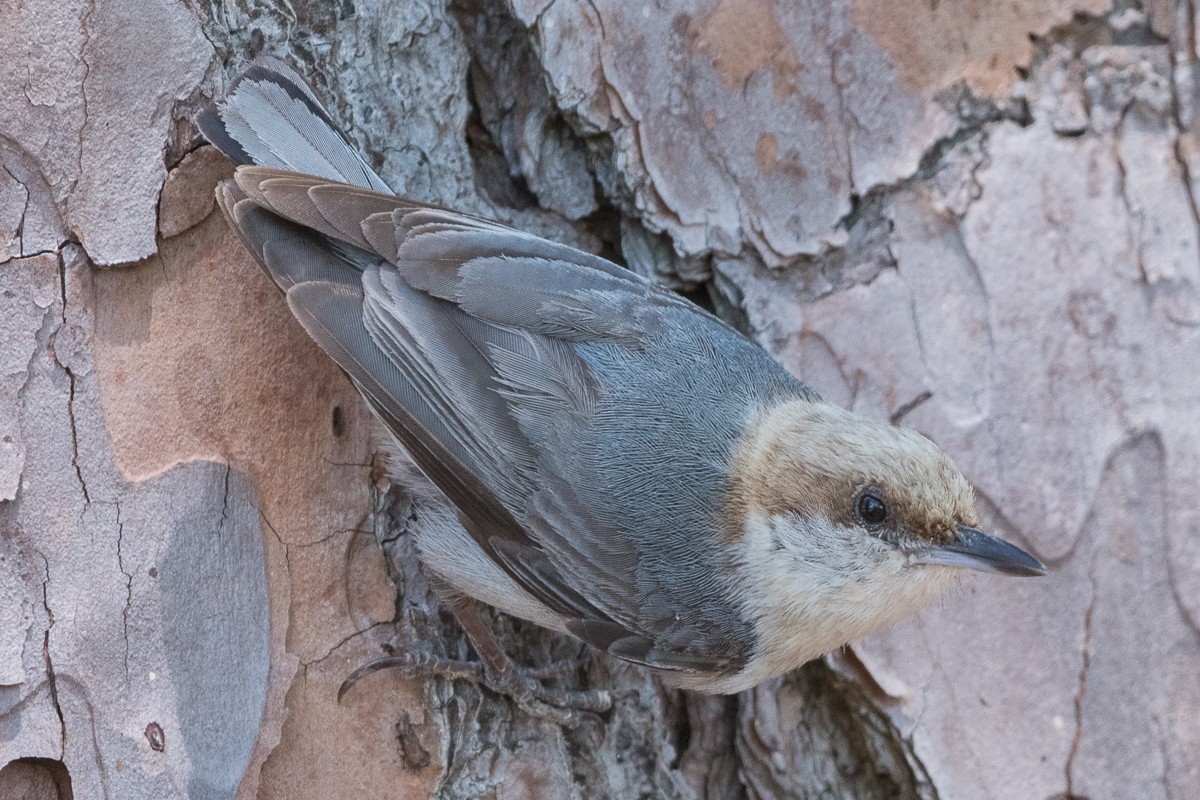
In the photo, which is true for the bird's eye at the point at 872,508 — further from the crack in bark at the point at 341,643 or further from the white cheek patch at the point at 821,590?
the crack in bark at the point at 341,643

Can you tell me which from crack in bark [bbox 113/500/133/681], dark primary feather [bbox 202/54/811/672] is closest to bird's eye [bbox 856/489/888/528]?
dark primary feather [bbox 202/54/811/672]

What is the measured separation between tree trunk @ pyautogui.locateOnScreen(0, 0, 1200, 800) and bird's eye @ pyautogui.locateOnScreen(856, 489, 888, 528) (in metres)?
Answer: 0.35

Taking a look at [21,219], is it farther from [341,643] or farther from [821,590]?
[821,590]

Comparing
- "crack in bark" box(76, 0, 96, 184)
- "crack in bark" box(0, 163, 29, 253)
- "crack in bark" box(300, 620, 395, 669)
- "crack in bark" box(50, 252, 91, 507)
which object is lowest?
"crack in bark" box(300, 620, 395, 669)

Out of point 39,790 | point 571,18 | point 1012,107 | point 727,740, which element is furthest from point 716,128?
point 39,790

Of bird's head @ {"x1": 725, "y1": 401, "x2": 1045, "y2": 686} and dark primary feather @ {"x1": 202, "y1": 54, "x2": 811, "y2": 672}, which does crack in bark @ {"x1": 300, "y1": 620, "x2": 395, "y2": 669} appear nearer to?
dark primary feather @ {"x1": 202, "y1": 54, "x2": 811, "y2": 672}

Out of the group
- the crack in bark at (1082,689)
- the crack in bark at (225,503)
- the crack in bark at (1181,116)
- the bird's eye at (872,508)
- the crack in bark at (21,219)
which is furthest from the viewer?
the crack in bark at (1181,116)

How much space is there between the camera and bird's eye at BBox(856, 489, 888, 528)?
7.54 ft

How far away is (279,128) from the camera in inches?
89.0

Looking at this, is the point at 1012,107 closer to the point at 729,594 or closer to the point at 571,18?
the point at 571,18

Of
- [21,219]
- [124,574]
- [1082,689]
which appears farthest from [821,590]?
[21,219]

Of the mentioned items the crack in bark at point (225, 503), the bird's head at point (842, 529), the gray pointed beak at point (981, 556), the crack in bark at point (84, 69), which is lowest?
the gray pointed beak at point (981, 556)

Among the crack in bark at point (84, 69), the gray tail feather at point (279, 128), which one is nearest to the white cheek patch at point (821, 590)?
the gray tail feather at point (279, 128)

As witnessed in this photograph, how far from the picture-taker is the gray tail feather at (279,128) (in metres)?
2.20
